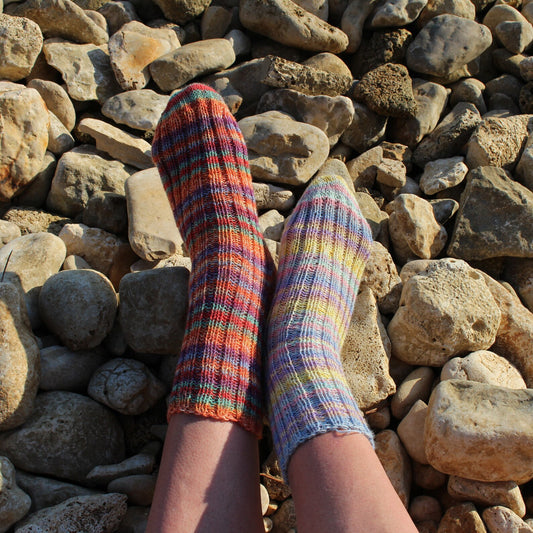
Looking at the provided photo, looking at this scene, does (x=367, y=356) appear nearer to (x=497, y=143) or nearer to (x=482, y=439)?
(x=482, y=439)

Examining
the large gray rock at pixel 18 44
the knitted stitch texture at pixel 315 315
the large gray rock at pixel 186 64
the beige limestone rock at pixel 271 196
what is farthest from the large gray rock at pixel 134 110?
the knitted stitch texture at pixel 315 315

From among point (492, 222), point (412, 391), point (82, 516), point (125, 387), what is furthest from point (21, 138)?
point (492, 222)

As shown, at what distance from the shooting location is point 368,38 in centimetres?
201

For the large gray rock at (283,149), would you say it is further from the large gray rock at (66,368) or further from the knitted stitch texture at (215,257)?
the large gray rock at (66,368)

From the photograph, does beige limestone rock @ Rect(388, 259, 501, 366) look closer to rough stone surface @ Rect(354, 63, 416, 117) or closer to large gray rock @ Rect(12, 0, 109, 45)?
rough stone surface @ Rect(354, 63, 416, 117)

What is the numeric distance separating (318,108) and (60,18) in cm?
96

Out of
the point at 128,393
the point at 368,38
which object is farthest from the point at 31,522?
the point at 368,38

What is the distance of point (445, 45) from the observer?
1916 millimetres

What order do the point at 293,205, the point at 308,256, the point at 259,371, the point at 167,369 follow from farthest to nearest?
the point at 293,205
the point at 308,256
the point at 167,369
the point at 259,371

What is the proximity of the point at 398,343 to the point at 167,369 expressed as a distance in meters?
0.58

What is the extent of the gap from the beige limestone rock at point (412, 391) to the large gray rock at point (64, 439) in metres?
0.65

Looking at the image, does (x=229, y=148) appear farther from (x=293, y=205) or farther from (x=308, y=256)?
(x=308, y=256)

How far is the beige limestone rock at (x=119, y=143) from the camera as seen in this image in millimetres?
1629

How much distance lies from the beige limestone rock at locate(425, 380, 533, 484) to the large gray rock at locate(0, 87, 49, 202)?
1.29 metres
